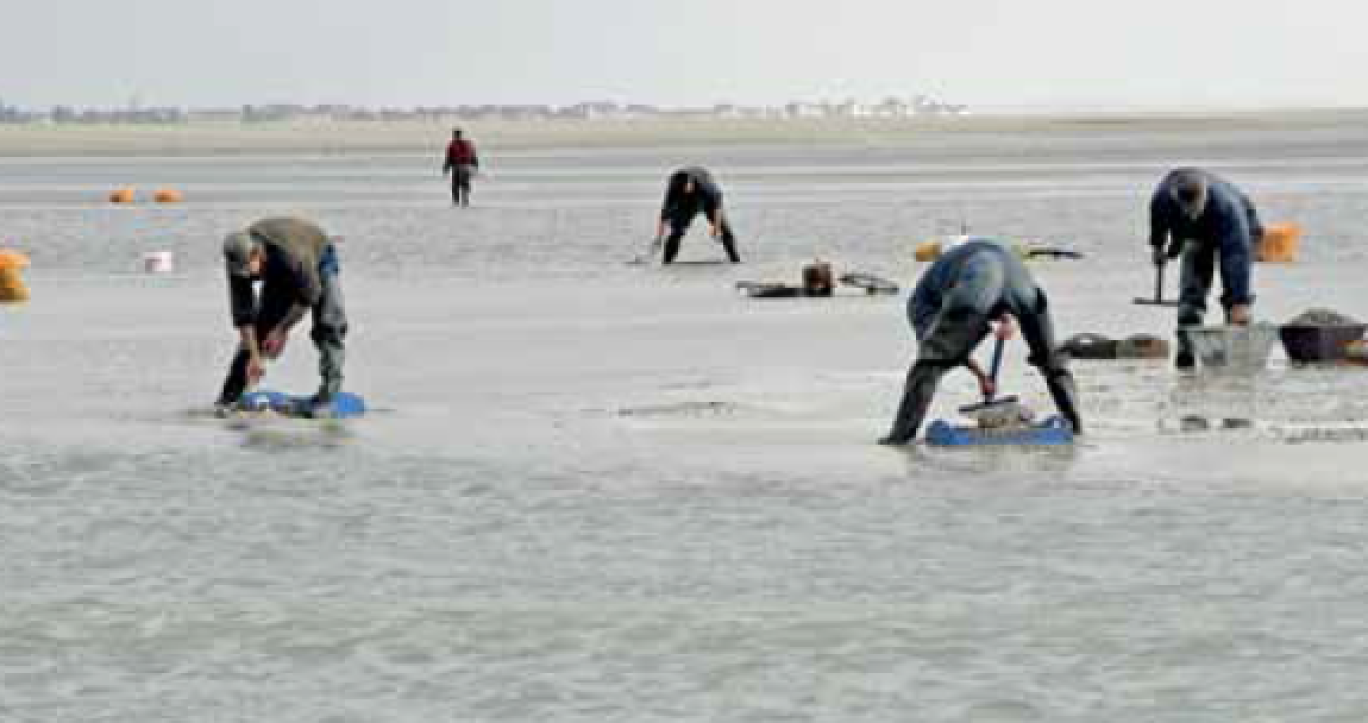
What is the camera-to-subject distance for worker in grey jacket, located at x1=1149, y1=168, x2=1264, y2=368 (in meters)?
24.6

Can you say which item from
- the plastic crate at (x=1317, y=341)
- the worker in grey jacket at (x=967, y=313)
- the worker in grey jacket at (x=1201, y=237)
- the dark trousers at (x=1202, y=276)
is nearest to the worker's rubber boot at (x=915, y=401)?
the worker in grey jacket at (x=967, y=313)

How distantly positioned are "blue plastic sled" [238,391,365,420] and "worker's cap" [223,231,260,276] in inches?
75.7

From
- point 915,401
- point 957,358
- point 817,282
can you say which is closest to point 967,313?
point 957,358

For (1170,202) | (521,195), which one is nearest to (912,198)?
(521,195)

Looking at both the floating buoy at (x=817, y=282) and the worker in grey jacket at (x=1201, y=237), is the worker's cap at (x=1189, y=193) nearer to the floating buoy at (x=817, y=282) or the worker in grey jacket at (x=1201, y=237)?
the worker in grey jacket at (x=1201, y=237)

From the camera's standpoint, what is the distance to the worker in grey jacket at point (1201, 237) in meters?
24.6

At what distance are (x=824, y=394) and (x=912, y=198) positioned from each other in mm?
46869

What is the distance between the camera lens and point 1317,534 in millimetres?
16906

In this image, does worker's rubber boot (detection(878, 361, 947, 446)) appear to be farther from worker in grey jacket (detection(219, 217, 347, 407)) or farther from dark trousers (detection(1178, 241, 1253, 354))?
dark trousers (detection(1178, 241, 1253, 354))

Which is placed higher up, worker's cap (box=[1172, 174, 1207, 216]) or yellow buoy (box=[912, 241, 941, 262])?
worker's cap (box=[1172, 174, 1207, 216])

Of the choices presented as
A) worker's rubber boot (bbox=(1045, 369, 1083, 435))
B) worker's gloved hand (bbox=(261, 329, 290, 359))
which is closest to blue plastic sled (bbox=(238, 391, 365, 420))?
worker's gloved hand (bbox=(261, 329, 290, 359))

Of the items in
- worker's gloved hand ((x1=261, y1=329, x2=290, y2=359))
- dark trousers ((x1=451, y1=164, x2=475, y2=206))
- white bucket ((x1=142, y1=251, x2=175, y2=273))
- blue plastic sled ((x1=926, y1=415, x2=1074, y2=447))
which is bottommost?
dark trousers ((x1=451, y1=164, x2=475, y2=206))

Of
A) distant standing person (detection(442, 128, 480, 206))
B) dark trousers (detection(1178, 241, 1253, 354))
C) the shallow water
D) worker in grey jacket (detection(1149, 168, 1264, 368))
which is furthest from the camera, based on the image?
distant standing person (detection(442, 128, 480, 206))

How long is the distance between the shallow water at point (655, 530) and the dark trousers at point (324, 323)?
1.55ft
